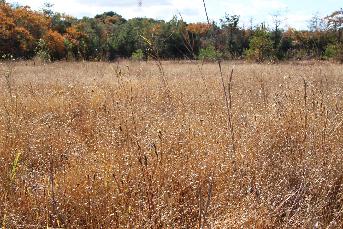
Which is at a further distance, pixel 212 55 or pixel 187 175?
pixel 212 55

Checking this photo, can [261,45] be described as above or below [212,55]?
above

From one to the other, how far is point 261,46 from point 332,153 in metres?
16.4

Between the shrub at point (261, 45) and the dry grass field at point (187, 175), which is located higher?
the shrub at point (261, 45)

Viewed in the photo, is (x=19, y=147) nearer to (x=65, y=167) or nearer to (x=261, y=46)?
(x=65, y=167)

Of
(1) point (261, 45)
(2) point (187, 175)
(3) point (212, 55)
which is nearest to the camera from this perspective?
(2) point (187, 175)

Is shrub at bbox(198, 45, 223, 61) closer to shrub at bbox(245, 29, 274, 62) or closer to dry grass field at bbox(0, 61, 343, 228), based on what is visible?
dry grass field at bbox(0, 61, 343, 228)

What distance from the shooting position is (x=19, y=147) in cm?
267

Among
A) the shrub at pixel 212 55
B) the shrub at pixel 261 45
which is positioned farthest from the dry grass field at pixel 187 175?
the shrub at pixel 261 45

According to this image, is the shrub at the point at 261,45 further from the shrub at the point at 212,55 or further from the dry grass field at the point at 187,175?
the dry grass field at the point at 187,175

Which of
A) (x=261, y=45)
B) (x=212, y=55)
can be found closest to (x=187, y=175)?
(x=212, y=55)

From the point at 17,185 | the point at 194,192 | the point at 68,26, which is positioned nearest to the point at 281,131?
the point at 194,192

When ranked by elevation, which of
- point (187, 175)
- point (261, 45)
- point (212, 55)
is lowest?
point (187, 175)

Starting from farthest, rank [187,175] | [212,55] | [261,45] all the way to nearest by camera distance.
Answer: [261,45] < [212,55] < [187,175]

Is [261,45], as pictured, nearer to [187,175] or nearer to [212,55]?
[212,55]
